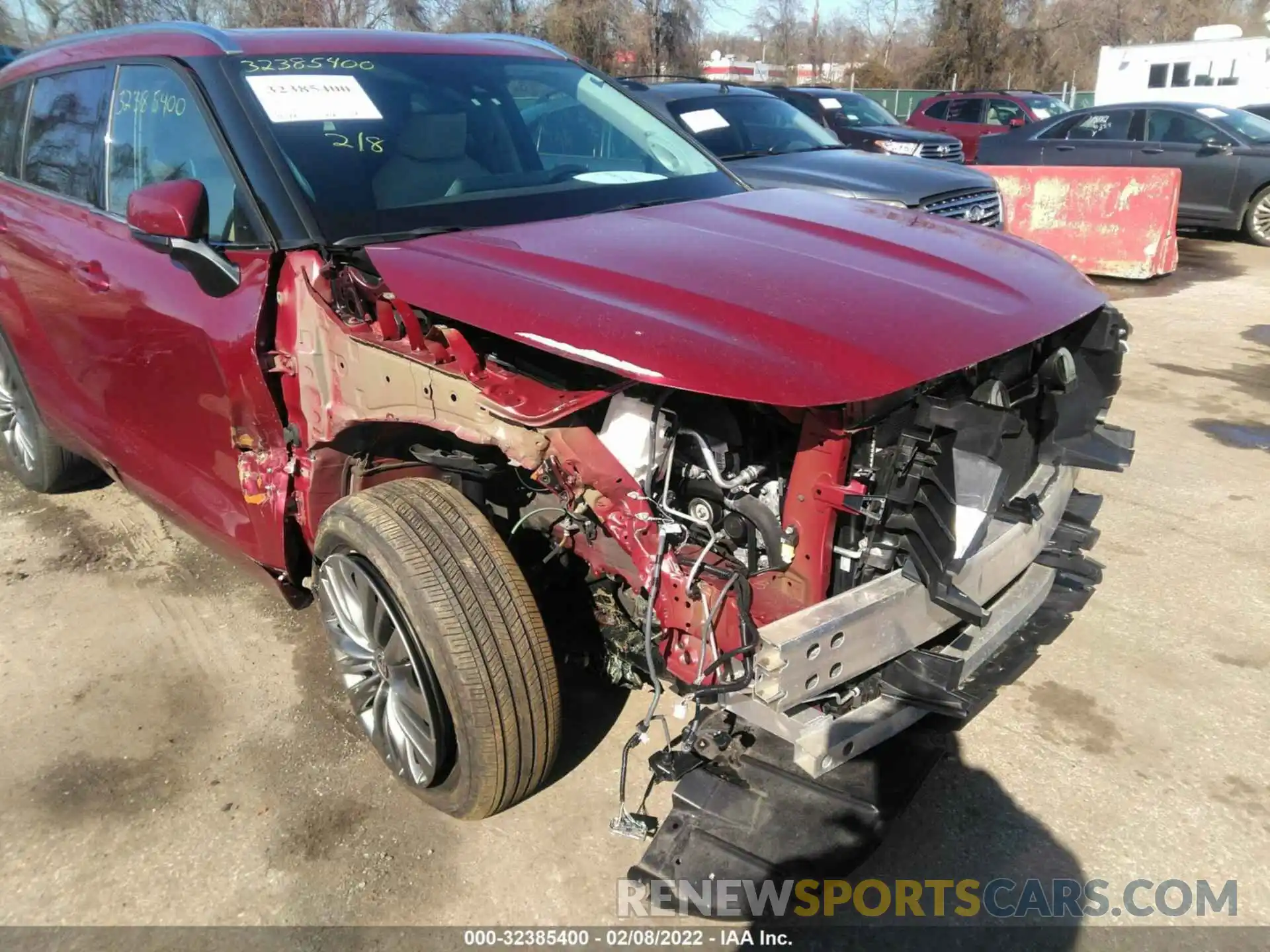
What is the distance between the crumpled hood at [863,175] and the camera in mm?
6895

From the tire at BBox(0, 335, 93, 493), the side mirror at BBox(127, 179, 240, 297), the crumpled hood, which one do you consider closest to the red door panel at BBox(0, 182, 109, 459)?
the tire at BBox(0, 335, 93, 493)

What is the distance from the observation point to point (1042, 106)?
16.9m

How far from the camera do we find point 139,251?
9.86ft

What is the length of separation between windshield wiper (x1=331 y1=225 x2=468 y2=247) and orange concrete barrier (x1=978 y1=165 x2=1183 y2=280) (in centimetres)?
824

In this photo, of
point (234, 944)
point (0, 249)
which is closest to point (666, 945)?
point (234, 944)

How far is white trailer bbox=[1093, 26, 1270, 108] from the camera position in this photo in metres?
19.2

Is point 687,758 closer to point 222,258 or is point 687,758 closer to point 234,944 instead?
point 234,944

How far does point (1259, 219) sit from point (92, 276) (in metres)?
12.7

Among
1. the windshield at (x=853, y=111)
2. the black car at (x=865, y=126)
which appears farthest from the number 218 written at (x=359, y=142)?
the windshield at (x=853, y=111)

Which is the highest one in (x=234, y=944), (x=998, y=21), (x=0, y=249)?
(x=998, y=21)

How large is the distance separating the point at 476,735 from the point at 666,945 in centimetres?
66

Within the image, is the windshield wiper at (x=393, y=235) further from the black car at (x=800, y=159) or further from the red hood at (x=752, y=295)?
the black car at (x=800, y=159)

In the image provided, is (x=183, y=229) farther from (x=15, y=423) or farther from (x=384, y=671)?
(x=15, y=423)

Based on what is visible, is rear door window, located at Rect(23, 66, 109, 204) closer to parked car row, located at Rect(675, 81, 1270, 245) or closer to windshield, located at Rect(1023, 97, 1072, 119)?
parked car row, located at Rect(675, 81, 1270, 245)
